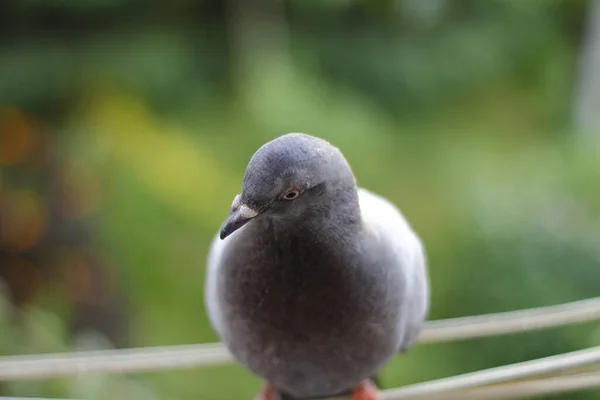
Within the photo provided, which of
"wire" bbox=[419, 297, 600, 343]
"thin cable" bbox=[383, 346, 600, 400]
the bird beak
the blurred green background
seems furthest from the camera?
the blurred green background

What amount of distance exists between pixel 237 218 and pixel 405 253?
0.36 meters

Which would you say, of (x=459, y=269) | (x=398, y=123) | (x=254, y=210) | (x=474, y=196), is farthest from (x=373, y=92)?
(x=254, y=210)

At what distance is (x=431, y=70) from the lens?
11.7 feet

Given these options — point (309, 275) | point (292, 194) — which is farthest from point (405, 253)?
point (292, 194)

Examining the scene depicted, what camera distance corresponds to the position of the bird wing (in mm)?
959

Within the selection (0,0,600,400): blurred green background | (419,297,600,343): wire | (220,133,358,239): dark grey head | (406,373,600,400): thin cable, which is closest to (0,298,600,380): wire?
(419,297,600,343): wire

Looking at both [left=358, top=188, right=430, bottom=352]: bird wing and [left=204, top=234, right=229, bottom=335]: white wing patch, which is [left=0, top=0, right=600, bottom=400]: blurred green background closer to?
[left=358, top=188, right=430, bottom=352]: bird wing

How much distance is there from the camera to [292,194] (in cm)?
76

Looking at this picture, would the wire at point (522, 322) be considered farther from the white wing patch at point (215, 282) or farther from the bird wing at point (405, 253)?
the white wing patch at point (215, 282)

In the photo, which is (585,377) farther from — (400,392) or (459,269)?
(459,269)

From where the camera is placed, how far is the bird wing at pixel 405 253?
959 mm

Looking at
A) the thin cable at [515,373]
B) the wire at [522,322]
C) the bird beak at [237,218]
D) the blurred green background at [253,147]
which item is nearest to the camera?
the bird beak at [237,218]

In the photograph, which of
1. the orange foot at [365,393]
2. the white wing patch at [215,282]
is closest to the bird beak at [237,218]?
the white wing patch at [215,282]

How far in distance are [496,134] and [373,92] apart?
724 mm
